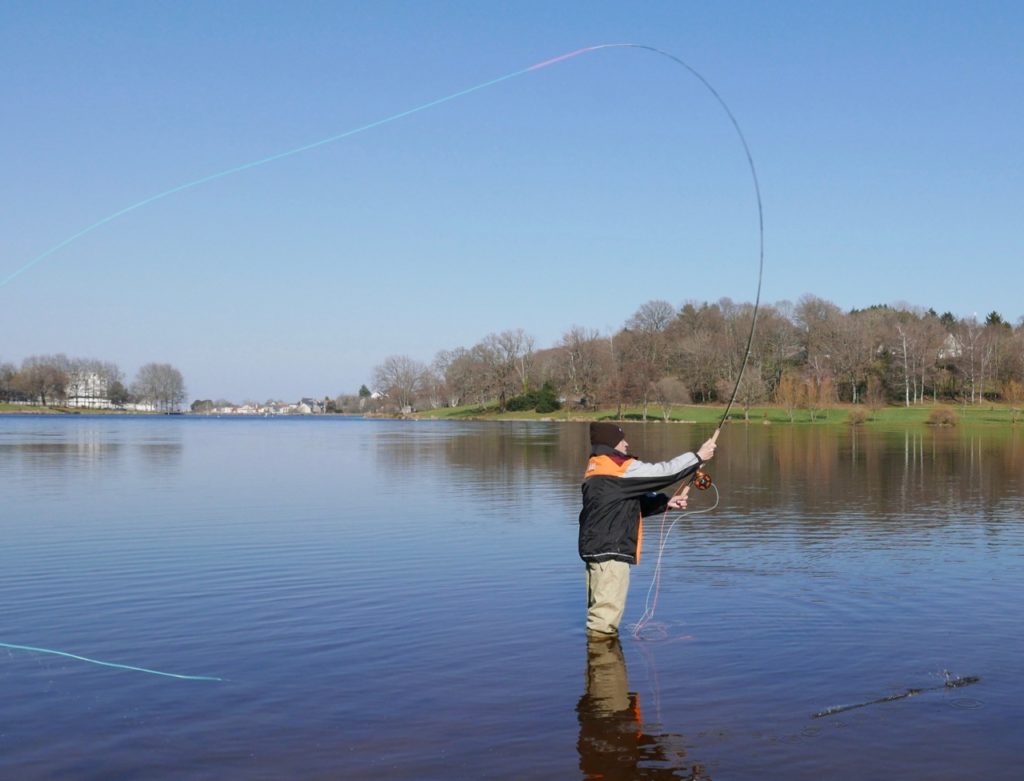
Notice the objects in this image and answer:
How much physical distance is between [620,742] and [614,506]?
255 cm

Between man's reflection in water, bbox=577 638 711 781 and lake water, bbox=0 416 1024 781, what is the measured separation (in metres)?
0.02

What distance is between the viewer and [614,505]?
8945mm

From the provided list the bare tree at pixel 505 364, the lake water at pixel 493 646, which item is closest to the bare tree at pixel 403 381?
the bare tree at pixel 505 364

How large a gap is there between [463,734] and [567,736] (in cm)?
75

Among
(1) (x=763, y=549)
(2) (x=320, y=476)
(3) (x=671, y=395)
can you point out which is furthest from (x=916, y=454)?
(3) (x=671, y=395)

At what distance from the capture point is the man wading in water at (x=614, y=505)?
8.76m

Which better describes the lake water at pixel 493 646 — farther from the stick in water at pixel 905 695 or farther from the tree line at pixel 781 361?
the tree line at pixel 781 361

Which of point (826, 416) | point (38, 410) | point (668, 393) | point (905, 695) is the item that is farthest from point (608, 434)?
point (38, 410)

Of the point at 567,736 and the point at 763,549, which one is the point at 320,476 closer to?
the point at 763,549

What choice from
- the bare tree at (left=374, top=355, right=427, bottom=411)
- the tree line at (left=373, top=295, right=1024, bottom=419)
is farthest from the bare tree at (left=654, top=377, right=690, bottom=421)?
the bare tree at (left=374, top=355, right=427, bottom=411)

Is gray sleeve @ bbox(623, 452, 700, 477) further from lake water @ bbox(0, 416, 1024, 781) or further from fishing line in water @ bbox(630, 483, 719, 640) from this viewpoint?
lake water @ bbox(0, 416, 1024, 781)

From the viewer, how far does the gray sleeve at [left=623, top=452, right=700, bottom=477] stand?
8.61m

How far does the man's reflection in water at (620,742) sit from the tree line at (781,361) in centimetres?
8301

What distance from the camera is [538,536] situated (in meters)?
17.2
